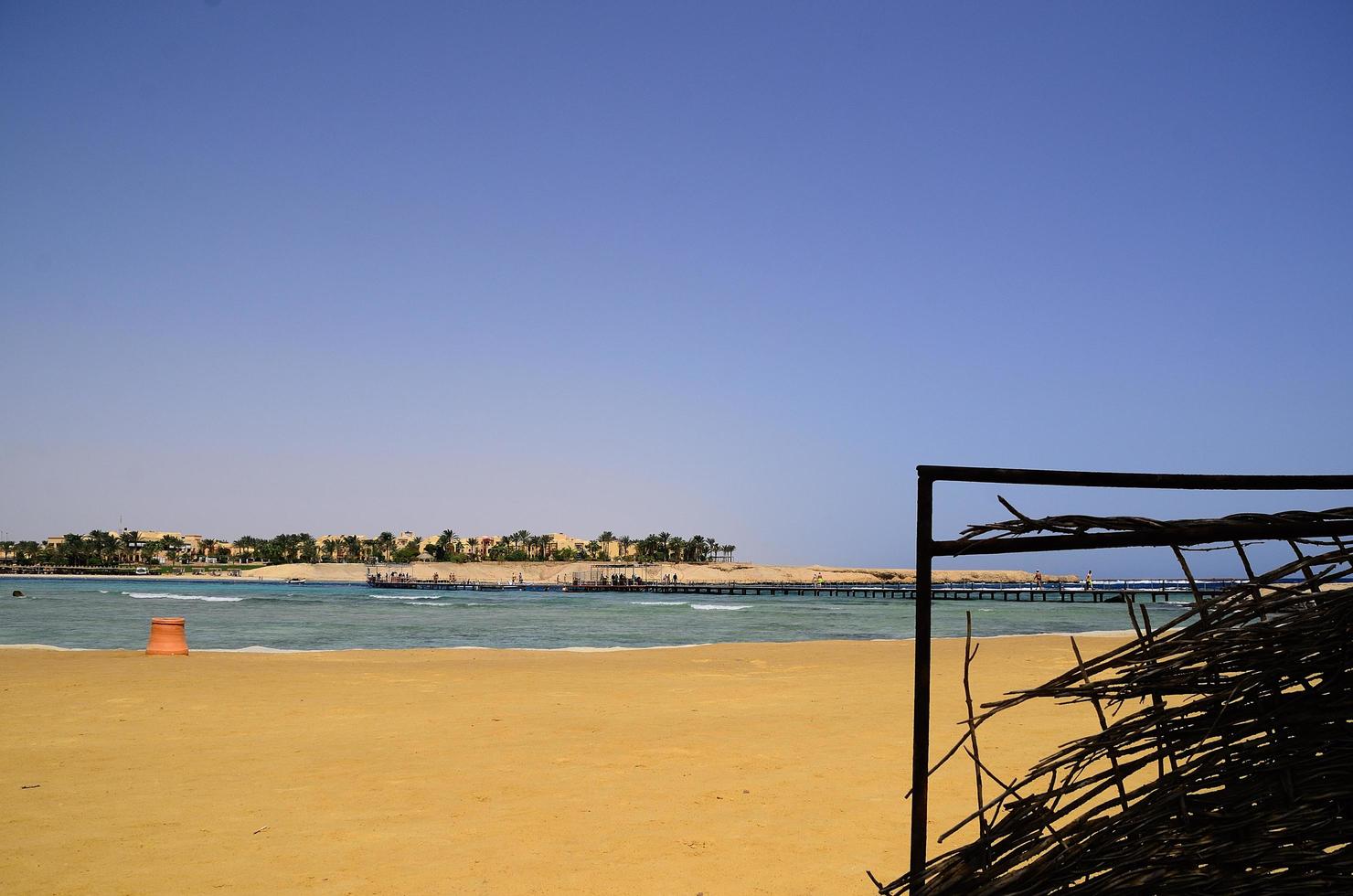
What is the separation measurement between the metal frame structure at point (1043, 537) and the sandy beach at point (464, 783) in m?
3.37

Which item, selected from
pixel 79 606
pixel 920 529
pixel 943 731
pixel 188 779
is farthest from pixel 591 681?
pixel 79 606

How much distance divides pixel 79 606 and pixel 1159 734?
2340 inches

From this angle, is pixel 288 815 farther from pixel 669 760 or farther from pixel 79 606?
pixel 79 606

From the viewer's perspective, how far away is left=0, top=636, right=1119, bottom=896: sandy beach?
17.2 ft

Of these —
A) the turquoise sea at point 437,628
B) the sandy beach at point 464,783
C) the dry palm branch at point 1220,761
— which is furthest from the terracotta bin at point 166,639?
the dry palm branch at point 1220,761

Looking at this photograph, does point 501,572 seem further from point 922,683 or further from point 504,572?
point 922,683

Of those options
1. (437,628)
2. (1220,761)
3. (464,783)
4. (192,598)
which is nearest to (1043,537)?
(1220,761)

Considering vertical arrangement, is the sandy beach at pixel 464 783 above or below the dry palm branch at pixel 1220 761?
below

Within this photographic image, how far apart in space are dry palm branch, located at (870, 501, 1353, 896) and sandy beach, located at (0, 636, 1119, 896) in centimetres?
346

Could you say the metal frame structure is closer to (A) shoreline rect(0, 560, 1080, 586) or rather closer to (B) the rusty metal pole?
(B) the rusty metal pole

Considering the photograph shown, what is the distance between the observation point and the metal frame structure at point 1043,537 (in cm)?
176

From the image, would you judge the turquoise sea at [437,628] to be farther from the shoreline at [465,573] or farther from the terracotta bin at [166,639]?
the shoreline at [465,573]

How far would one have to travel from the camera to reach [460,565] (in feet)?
574

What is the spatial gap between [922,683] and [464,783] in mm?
6205
